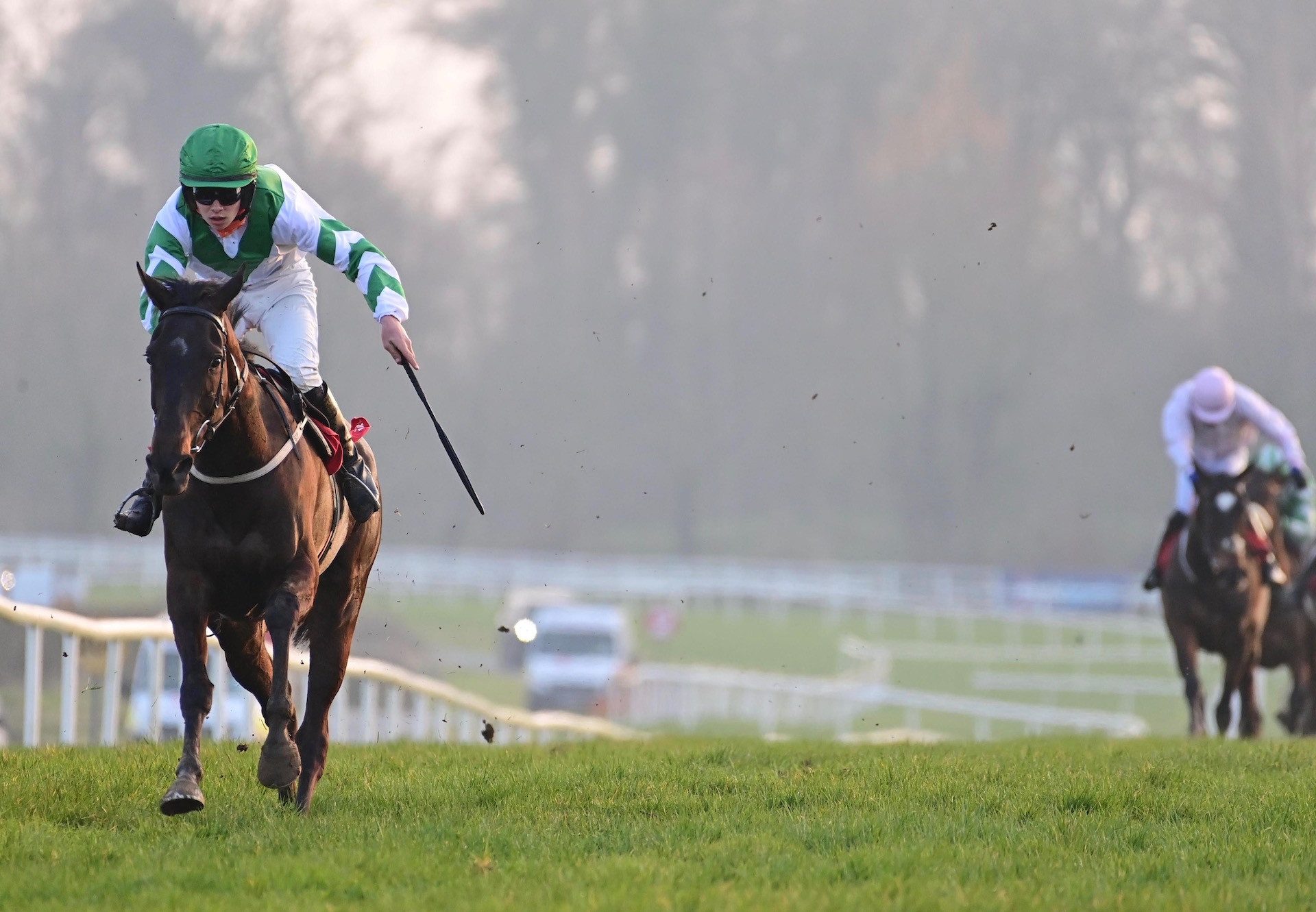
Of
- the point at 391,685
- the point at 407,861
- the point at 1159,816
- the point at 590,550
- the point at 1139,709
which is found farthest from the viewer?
the point at 590,550

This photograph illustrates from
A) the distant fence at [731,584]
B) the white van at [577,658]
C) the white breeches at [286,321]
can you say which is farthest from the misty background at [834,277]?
the white breeches at [286,321]

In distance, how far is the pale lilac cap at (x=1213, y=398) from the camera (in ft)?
38.6

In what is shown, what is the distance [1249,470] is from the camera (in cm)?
1195

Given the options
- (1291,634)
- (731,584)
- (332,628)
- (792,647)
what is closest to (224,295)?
(332,628)

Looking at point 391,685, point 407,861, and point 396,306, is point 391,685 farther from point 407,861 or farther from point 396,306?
point 407,861

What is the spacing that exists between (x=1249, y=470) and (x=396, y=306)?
7652 mm

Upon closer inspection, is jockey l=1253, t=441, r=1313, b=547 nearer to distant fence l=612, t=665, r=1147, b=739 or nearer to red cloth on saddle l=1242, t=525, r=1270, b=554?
red cloth on saddle l=1242, t=525, r=1270, b=554

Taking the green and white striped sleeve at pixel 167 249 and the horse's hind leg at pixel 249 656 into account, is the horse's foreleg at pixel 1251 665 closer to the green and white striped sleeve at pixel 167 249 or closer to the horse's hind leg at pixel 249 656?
the horse's hind leg at pixel 249 656

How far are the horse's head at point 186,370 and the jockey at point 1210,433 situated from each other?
312 inches

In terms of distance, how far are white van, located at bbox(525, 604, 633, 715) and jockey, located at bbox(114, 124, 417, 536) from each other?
17.9 m

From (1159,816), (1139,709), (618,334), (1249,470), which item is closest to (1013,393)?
(618,334)

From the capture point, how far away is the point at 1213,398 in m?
11.8

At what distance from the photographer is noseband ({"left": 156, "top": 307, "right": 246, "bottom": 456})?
507cm

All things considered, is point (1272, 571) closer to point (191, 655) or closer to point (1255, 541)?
point (1255, 541)
